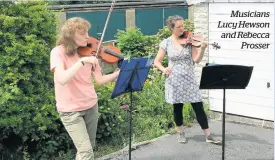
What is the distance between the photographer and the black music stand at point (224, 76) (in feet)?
16.9

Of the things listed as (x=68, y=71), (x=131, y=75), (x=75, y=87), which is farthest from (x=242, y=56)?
(x=68, y=71)

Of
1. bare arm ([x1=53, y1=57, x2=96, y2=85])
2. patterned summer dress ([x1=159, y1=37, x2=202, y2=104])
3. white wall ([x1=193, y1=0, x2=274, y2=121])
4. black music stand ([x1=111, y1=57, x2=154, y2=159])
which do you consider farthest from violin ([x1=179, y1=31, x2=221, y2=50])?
bare arm ([x1=53, y1=57, x2=96, y2=85])

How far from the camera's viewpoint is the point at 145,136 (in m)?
6.86

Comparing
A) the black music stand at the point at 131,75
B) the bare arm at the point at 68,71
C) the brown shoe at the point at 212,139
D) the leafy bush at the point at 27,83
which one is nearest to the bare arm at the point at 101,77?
the black music stand at the point at 131,75

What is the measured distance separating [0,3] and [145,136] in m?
2.72

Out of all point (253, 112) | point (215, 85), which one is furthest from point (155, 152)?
point (253, 112)

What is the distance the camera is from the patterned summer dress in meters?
6.17

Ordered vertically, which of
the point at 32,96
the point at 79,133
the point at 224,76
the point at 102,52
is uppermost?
the point at 102,52

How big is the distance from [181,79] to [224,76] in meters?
1.06

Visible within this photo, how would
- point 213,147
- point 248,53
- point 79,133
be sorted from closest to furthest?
point 79,133 → point 213,147 → point 248,53

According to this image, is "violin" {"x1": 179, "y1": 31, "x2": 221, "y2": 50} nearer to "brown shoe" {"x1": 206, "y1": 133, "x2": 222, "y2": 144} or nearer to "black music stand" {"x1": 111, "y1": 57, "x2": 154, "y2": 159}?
"black music stand" {"x1": 111, "y1": 57, "x2": 154, "y2": 159}

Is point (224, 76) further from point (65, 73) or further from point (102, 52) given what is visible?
point (65, 73)

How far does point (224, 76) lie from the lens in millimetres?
5223

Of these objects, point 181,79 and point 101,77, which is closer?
point 101,77
